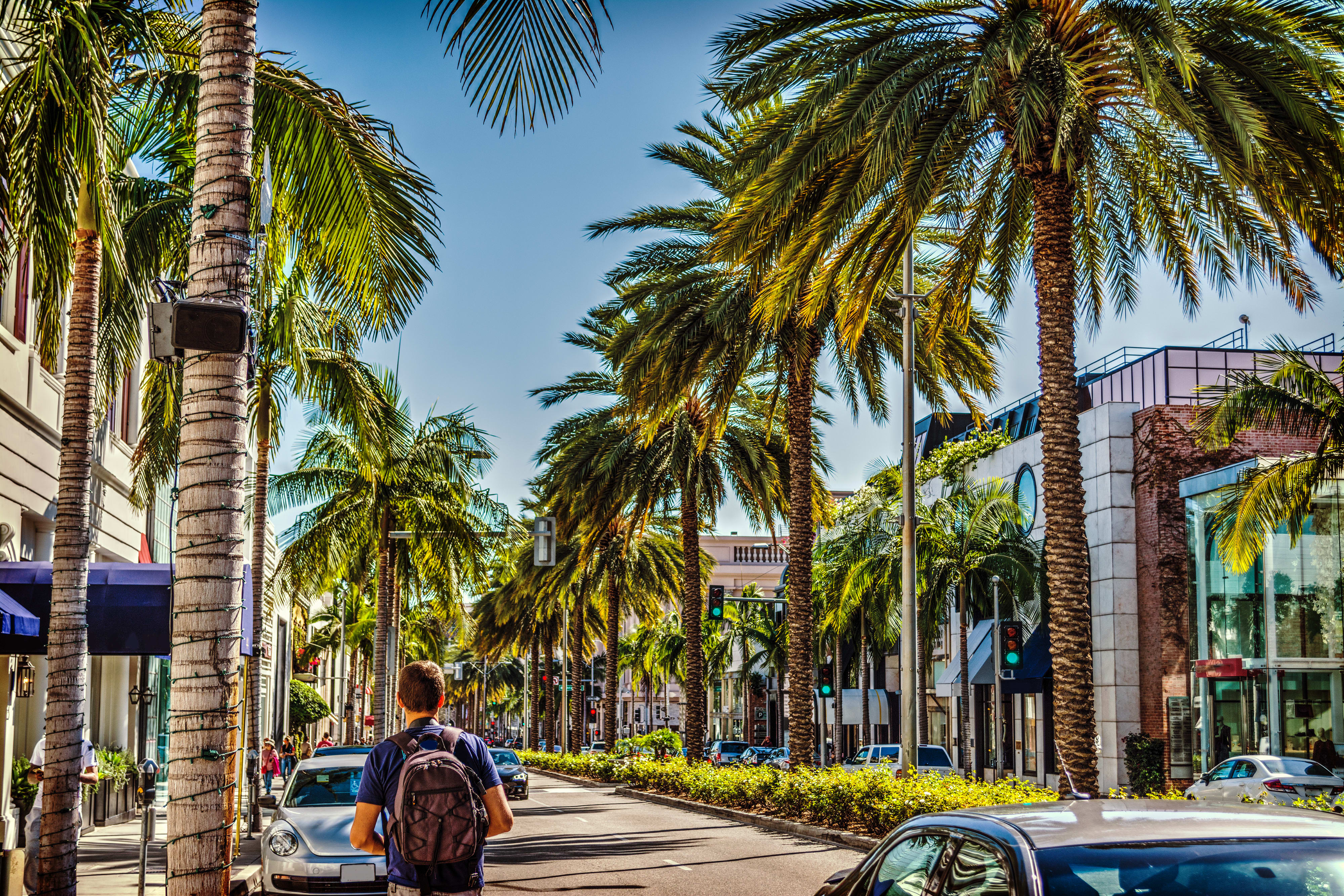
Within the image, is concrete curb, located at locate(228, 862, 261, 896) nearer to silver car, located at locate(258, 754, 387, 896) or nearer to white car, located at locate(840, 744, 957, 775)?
silver car, located at locate(258, 754, 387, 896)

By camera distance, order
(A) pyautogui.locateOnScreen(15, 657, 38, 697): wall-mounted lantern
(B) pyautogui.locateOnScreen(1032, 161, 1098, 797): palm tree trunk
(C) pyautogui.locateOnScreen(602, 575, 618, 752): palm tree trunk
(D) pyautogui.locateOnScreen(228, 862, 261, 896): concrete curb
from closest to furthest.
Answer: (D) pyautogui.locateOnScreen(228, 862, 261, 896): concrete curb
(B) pyautogui.locateOnScreen(1032, 161, 1098, 797): palm tree trunk
(A) pyautogui.locateOnScreen(15, 657, 38, 697): wall-mounted lantern
(C) pyautogui.locateOnScreen(602, 575, 618, 752): palm tree trunk

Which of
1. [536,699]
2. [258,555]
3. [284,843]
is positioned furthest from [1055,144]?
[536,699]

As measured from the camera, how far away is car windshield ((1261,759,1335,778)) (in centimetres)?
2506

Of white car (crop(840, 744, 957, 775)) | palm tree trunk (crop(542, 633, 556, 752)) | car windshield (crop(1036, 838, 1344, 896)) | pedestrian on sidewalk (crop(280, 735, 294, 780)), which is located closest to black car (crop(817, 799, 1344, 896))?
car windshield (crop(1036, 838, 1344, 896))

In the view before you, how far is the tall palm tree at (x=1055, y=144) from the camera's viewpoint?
14.5 metres

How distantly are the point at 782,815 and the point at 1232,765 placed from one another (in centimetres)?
922

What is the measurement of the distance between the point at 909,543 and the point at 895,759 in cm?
1411

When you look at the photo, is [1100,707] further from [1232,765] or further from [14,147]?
[14,147]

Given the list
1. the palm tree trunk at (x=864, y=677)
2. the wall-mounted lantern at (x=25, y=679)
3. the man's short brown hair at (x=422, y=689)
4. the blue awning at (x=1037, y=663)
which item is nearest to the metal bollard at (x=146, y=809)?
the wall-mounted lantern at (x=25, y=679)

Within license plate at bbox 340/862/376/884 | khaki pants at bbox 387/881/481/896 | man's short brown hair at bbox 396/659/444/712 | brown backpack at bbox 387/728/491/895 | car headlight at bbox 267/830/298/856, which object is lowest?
license plate at bbox 340/862/376/884

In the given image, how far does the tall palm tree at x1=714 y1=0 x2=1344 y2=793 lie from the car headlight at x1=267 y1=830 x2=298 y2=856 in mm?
8528

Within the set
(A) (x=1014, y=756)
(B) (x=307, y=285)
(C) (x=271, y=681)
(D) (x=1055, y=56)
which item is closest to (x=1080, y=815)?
(D) (x=1055, y=56)

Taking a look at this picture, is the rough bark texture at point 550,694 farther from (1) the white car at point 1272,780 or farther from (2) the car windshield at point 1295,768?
(2) the car windshield at point 1295,768

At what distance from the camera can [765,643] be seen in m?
68.6
